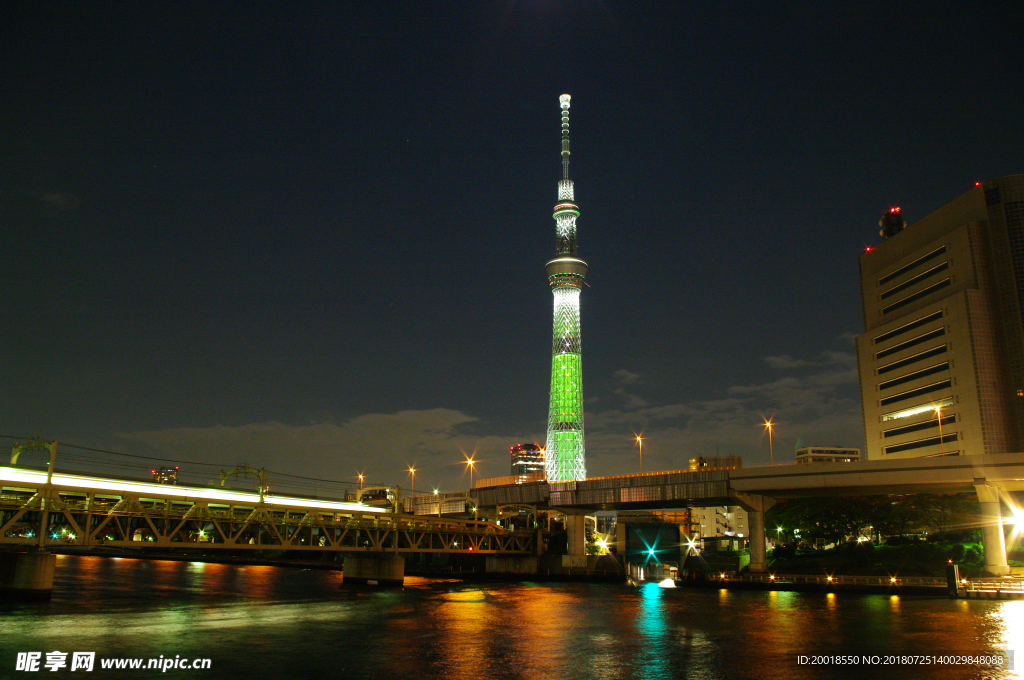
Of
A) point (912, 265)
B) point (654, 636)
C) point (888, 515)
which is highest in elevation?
point (912, 265)

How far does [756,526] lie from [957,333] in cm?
8484

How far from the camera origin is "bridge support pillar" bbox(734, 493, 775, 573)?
320ft

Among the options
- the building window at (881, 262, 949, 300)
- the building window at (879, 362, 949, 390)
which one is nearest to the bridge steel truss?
the building window at (879, 362, 949, 390)

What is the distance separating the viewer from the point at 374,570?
100000 millimetres

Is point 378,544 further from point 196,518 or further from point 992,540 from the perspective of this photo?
point 992,540

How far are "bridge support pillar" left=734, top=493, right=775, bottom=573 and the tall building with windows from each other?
73.2 meters

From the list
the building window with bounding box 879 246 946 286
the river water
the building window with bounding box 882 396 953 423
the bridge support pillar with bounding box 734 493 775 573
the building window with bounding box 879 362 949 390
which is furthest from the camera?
the building window with bounding box 879 246 946 286

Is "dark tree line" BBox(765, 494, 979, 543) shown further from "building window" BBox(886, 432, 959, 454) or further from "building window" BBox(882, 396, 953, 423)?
"building window" BBox(882, 396, 953, 423)

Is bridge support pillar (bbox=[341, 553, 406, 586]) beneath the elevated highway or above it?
beneath

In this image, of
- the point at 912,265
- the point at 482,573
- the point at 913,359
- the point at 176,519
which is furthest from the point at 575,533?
the point at 912,265

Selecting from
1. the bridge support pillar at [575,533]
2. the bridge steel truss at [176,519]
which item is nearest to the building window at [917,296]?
the bridge support pillar at [575,533]

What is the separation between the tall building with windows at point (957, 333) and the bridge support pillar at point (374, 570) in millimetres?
117227

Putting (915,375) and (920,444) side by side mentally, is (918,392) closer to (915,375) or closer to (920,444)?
(915,375)

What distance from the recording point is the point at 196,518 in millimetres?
69500
